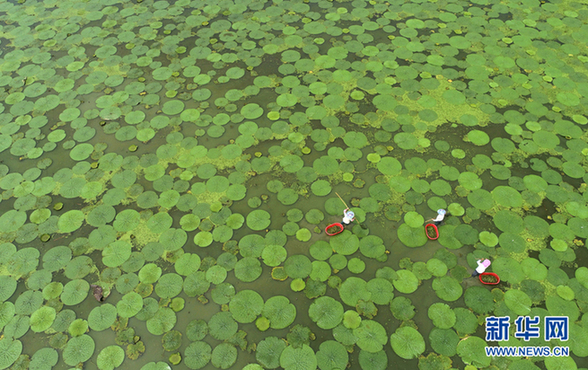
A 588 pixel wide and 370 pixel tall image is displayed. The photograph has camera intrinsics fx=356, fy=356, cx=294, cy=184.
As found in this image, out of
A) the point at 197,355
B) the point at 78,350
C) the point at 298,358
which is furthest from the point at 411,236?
the point at 78,350

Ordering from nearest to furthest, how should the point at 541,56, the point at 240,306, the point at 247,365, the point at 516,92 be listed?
the point at 247,365 < the point at 240,306 < the point at 516,92 < the point at 541,56

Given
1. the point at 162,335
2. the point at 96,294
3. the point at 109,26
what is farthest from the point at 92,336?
the point at 109,26

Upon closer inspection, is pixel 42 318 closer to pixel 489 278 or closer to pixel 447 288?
pixel 447 288

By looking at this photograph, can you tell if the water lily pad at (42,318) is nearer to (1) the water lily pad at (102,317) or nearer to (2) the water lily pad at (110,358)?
(1) the water lily pad at (102,317)

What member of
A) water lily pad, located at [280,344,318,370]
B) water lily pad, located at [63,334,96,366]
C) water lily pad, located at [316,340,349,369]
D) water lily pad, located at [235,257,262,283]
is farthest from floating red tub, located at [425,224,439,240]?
water lily pad, located at [63,334,96,366]

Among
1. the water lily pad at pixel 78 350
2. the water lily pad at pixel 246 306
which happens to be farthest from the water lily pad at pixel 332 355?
the water lily pad at pixel 78 350

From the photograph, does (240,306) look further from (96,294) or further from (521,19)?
(521,19)
